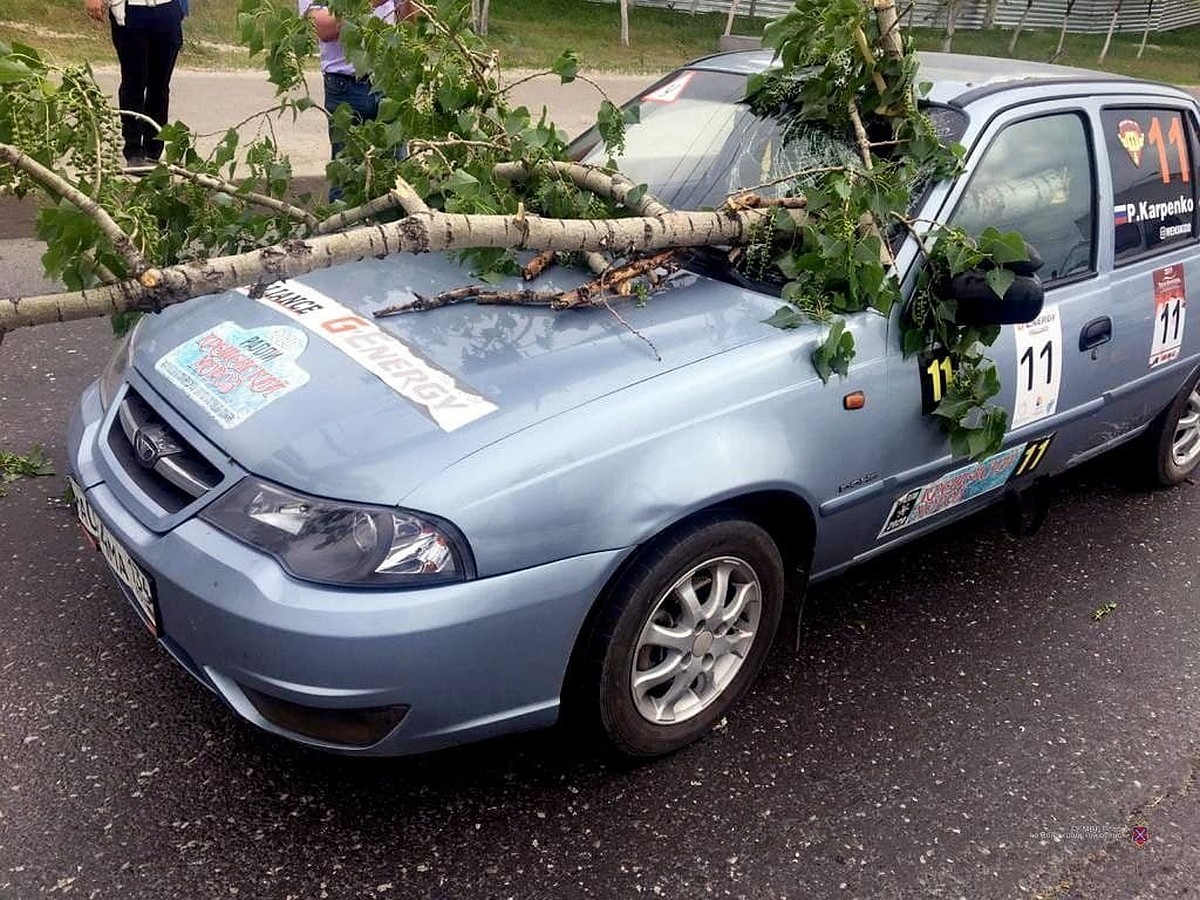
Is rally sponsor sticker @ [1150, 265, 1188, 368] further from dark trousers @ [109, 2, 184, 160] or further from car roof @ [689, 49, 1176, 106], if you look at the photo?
dark trousers @ [109, 2, 184, 160]

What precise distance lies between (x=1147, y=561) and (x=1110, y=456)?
74 cm

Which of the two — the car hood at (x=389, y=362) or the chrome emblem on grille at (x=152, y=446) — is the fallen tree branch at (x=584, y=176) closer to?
the car hood at (x=389, y=362)

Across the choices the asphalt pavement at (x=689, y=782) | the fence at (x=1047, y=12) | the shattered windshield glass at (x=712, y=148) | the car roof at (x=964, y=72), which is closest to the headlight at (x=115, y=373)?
the asphalt pavement at (x=689, y=782)

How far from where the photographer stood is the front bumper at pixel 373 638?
83.4 inches

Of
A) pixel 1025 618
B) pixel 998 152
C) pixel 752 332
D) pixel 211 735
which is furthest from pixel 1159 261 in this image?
pixel 211 735

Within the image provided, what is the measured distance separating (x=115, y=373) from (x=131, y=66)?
17.6ft

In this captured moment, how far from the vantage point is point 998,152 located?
10.3 ft

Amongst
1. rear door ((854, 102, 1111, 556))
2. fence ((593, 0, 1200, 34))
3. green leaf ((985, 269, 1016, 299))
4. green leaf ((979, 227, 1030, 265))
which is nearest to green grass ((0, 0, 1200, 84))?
fence ((593, 0, 1200, 34))

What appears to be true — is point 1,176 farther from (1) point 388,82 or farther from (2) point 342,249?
(1) point 388,82

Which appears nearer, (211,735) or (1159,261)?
(211,735)

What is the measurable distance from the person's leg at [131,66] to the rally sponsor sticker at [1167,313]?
5989mm

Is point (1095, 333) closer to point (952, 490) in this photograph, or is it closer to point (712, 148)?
point (952, 490)

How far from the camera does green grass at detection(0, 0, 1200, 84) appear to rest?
1212cm

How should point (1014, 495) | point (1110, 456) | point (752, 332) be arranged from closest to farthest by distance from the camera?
1. point (752, 332)
2. point (1014, 495)
3. point (1110, 456)
